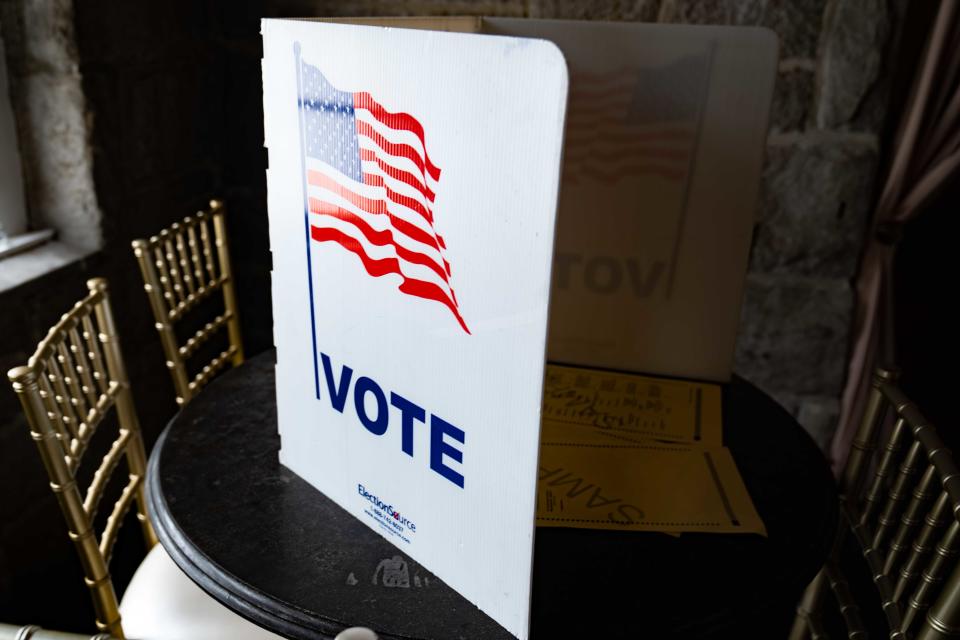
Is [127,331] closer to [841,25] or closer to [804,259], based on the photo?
[804,259]

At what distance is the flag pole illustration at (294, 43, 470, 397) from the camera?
0.70m

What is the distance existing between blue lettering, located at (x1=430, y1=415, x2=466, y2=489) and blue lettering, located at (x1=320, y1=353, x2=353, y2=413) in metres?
0.13

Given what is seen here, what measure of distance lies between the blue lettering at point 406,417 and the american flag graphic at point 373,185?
11 centimetres

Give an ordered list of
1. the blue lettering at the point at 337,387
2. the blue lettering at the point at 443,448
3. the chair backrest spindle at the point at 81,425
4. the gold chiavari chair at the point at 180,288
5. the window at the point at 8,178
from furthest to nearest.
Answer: the window at the point at 8,178 → the gold chiavari chair at the point at 180,288 → the chair backrest spindle at the point at 81,425 → the blue lettering at the point at 337,387 → the blue lettering at the point at 443,448

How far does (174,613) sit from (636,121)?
0.93 m

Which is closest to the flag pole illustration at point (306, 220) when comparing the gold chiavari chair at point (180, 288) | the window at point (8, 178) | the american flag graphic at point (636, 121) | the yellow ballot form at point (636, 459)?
the yellow ballot form at point (636, 459)

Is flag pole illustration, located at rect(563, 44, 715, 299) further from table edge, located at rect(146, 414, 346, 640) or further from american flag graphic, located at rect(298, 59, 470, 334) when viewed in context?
table edge, located at rect(146, 414, 346, 640)

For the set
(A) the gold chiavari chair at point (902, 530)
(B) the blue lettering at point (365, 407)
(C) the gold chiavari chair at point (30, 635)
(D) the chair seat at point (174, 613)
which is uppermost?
(B) the blue lettering at point (365, 407)

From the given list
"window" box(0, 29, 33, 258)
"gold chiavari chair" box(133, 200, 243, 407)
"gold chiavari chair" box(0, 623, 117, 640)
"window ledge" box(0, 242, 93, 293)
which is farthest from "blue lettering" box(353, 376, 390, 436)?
"window" box(0, 29, 33, 258)

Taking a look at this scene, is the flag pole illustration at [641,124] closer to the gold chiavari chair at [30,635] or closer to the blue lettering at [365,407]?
the blue lettering at [365,407]

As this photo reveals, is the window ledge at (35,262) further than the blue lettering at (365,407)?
Yes

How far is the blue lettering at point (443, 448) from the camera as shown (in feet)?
2.47

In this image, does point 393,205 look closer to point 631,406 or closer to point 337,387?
point 337,387

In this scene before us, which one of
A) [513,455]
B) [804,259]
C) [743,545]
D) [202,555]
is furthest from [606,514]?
[804,259]
